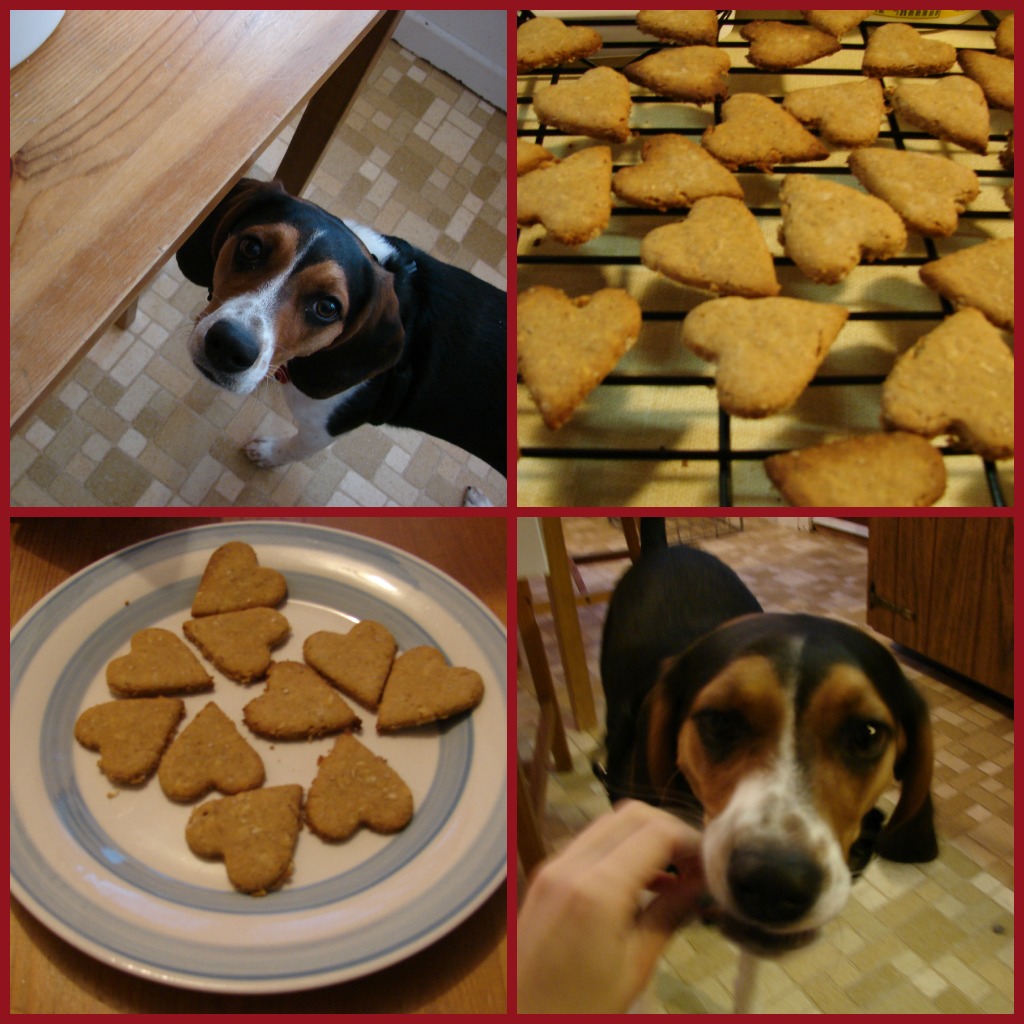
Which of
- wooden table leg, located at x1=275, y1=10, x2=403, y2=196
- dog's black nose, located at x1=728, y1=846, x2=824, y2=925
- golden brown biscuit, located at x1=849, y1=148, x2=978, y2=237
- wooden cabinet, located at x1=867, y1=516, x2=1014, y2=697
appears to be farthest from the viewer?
wooden table leg, located at x1=275, y1=10, x2=403, y2=196

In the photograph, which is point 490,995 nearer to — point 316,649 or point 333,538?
point 316,649

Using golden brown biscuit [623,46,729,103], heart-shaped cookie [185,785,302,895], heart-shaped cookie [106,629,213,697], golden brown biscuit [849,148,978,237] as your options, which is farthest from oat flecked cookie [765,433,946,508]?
heart-shaped cookie [106,629,213,697]

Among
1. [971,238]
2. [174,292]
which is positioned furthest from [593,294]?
[174,292]

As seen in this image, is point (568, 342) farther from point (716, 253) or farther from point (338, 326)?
point (338, 326)

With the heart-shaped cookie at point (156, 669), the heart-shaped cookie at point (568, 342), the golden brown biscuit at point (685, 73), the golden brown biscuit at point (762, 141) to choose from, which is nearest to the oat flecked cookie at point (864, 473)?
the heart-shaped cookie at point (568, 342)

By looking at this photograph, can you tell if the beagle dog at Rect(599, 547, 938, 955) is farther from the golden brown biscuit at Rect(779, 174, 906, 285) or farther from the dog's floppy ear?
the dog's floppy ear
